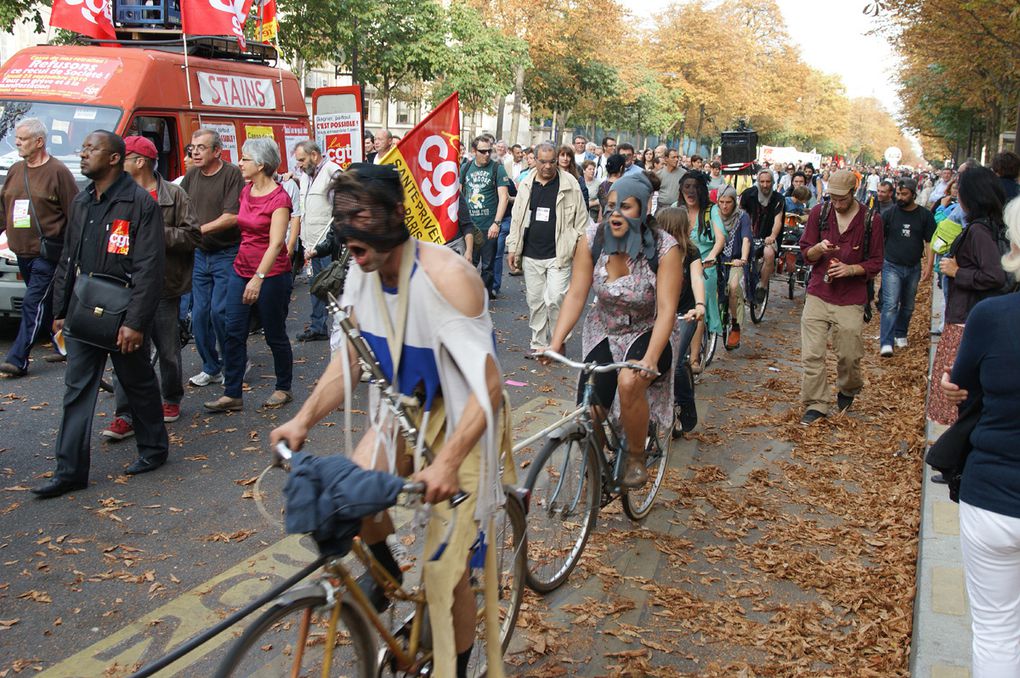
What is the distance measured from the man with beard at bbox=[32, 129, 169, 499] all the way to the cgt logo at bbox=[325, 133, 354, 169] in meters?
4.95

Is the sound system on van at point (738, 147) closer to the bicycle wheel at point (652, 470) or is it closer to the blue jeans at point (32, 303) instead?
the blue jeans at point (32, 303)

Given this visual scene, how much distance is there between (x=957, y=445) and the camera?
3.16 meters

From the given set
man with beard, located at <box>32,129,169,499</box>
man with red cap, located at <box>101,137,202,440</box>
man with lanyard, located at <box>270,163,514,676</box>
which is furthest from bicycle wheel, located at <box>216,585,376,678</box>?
man with red cap, located at <box>101,137,202,440</box>

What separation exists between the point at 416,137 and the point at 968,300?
4.19m

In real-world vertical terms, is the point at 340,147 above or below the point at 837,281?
above

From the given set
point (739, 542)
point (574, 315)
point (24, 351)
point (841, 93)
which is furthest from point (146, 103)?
point (841, 93)

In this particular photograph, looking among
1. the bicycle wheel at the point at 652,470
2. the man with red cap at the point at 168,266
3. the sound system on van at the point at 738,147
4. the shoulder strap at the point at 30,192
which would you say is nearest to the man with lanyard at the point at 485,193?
the shoulder strap at the point at 30,192

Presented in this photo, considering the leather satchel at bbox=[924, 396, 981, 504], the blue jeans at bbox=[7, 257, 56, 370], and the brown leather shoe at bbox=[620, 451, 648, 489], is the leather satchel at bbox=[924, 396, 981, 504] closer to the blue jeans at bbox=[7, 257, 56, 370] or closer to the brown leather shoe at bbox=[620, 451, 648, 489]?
the brown leather shoe at bbox=[620, 451, 648, 489]

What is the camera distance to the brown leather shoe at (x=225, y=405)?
719 centimetres

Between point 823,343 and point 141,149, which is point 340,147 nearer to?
point 141,149

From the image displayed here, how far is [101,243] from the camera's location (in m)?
5.54

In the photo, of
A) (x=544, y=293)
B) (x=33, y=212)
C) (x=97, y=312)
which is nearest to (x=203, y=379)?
(x=33, y=212)

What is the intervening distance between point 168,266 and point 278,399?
1319 millimetres

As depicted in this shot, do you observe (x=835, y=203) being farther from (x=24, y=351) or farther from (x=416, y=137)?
(x=24, y=351)
